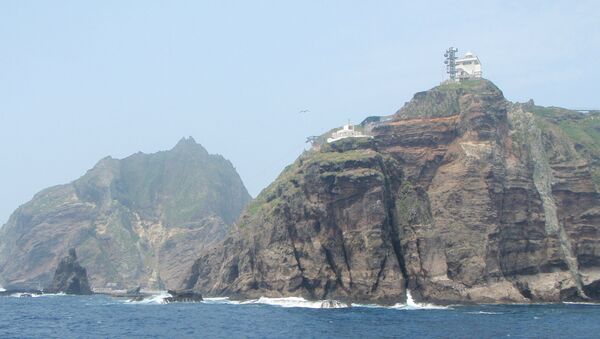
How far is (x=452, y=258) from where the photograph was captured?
127375 millimetres

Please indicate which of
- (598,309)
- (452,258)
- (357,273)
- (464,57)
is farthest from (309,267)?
(464,57)

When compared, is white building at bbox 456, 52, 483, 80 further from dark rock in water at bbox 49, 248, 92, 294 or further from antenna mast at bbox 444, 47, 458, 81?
dark rock in water at bbox 49, 248, 92, 294

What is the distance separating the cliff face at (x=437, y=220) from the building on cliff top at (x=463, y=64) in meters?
23.4

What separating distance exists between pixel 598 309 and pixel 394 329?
1667 inches

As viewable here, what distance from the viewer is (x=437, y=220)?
438 ft

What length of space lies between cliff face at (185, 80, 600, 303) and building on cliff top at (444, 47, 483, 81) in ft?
76.8

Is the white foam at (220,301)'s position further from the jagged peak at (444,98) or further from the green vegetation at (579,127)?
the green vegetation at (579,127)

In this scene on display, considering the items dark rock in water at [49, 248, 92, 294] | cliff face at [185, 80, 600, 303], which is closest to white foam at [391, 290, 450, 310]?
cliff face at [185, 80, 600, 303]

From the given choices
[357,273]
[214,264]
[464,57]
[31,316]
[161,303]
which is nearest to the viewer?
[31,316]

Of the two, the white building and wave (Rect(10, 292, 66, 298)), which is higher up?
the white building

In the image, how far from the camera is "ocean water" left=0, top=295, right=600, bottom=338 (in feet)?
268

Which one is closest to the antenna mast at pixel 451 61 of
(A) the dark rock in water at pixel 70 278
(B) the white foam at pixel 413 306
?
(B) the white foam at pixel 413 306

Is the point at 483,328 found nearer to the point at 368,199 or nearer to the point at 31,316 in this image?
the point at 368,199

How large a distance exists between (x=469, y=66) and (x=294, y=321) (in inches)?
3786
